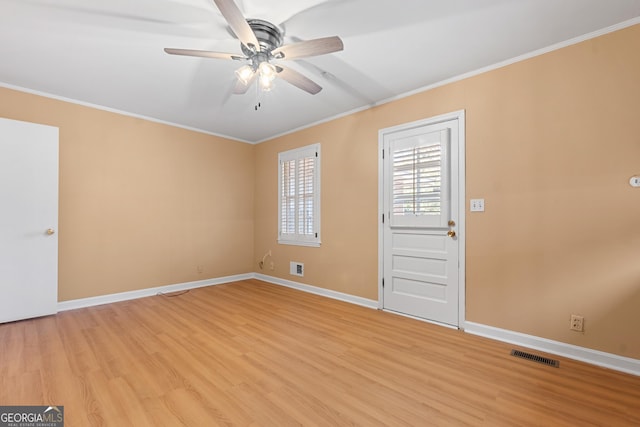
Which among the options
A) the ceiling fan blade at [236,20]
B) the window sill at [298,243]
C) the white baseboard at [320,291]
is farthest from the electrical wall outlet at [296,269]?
the ceiling fan blade at [236,20]

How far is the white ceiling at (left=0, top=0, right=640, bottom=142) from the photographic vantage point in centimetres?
203

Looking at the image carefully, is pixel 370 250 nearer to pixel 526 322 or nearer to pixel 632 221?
pixel 526 322

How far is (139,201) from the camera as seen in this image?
417 cm

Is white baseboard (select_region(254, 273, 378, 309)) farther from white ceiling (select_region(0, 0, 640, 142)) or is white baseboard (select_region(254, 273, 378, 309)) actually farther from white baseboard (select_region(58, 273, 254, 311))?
white ceiling (select_region(0, 0, 640, 142))

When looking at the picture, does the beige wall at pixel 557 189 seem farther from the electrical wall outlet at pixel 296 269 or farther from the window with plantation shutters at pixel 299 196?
the electrical wall outlet at pixel 296 269

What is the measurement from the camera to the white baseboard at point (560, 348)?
7.00ft

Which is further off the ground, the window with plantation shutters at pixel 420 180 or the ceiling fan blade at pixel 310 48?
the ceiling fan blade at pixel 310 48

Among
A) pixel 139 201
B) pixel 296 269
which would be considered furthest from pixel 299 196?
pixel 139 201

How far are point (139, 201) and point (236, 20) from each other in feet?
11.2

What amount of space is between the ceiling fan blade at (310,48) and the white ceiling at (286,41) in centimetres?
29

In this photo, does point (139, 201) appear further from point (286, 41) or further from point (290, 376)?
point (290, 376)

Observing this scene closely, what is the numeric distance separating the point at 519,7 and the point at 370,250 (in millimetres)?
2701

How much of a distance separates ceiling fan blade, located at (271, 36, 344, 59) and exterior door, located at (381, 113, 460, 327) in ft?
5.62

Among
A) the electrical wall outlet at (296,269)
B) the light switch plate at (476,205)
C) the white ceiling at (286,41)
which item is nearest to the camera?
the white ceiling at (286,41)
